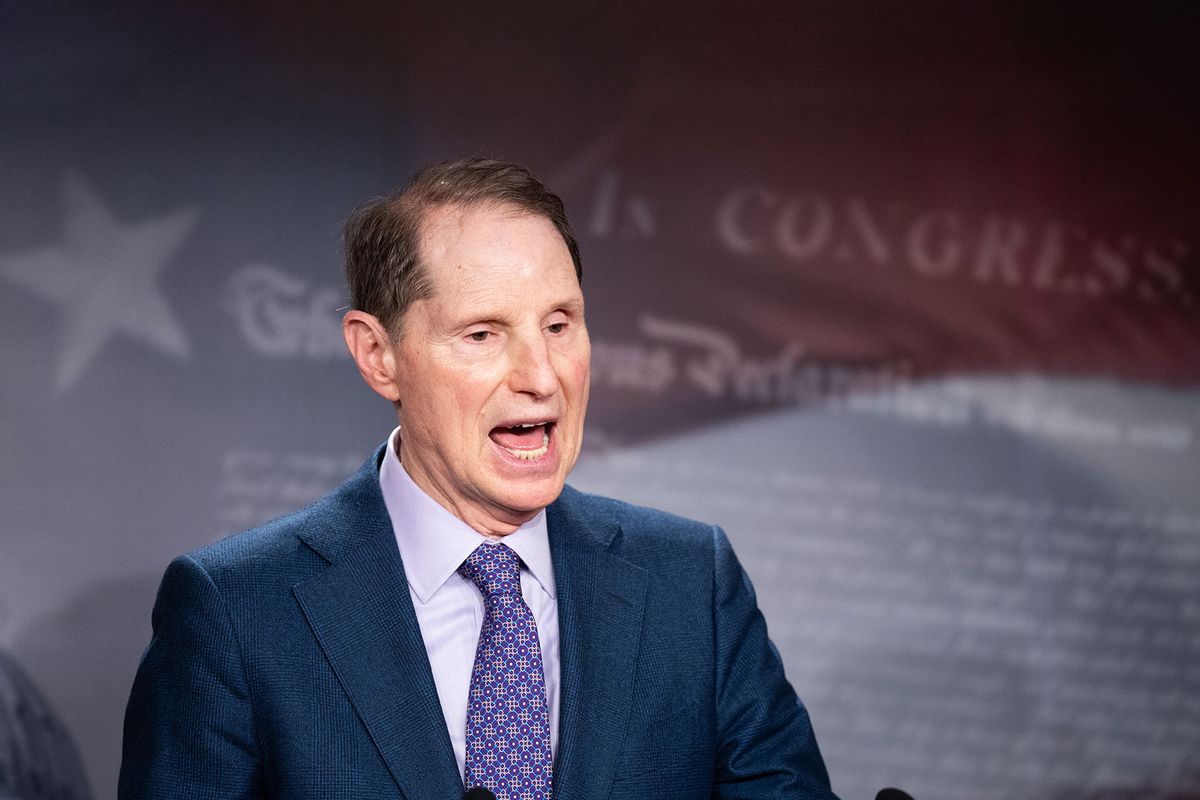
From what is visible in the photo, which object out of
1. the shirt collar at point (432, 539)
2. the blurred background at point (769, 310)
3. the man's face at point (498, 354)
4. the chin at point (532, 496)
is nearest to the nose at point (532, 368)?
the man's face at point (498, 354)

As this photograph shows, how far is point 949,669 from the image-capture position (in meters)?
3.67

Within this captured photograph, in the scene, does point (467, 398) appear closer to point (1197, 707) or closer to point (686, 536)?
point (686, 536)

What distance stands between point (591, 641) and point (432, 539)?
0.26 m

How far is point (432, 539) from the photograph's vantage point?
1822mm

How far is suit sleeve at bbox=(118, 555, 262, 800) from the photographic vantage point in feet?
5.36

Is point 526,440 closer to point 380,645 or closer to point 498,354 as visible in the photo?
point 498,354

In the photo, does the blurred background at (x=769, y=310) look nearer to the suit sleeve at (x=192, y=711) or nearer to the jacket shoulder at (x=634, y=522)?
the jacket shoulder at (x=634, y=522)

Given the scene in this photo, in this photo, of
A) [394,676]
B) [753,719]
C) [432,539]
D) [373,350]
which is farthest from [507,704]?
[373,350]

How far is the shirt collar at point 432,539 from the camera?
1.81 metres

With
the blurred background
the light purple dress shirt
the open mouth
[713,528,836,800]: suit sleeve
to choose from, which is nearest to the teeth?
the open mouth

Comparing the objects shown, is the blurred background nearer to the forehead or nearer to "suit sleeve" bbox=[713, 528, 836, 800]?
"suit sleeve" bbox=[713, 528, 836, 800]

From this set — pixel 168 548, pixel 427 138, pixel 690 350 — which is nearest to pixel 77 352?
pixel 168 548

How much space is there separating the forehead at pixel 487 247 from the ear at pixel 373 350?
15 cm

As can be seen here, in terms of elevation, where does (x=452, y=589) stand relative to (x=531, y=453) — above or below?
below
